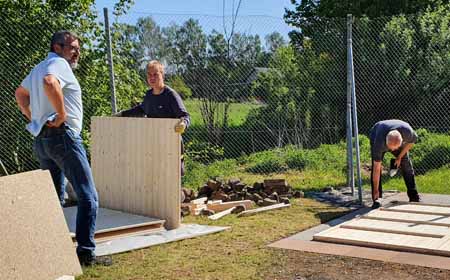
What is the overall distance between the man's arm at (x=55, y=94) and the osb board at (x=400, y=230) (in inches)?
109

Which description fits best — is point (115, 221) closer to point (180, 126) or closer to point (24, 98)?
point (180, 126)

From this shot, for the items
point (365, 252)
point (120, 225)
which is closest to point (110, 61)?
point (120, 225)

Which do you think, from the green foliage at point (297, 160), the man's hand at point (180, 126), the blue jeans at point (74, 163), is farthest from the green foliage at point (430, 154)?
the blue jeans at point (74, 163)

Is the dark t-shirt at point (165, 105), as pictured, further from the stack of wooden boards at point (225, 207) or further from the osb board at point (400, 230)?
the osb board at point (400, 230)

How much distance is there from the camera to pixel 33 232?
3.99 metres

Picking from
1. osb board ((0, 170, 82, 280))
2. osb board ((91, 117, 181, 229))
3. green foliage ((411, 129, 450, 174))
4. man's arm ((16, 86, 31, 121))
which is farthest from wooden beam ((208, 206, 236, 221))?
green foliage ((411, 129, 450, 174))

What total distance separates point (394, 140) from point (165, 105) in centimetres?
269

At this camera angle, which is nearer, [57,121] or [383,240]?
[57,121]

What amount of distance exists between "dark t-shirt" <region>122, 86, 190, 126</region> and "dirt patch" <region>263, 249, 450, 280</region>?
1990 millimetres

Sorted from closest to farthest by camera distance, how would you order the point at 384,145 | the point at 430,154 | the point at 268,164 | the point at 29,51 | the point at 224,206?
the point at 384,145, the point at 224,206, the point at 29,51, the point at 430,154, the point at 268,164

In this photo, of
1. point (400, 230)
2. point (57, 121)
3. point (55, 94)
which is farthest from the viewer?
point (400, 230)

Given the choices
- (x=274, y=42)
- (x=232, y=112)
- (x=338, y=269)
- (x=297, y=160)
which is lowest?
(x=338, y=269)

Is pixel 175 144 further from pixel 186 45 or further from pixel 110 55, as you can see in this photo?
pixel 186 45

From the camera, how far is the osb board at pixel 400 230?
506 cm
